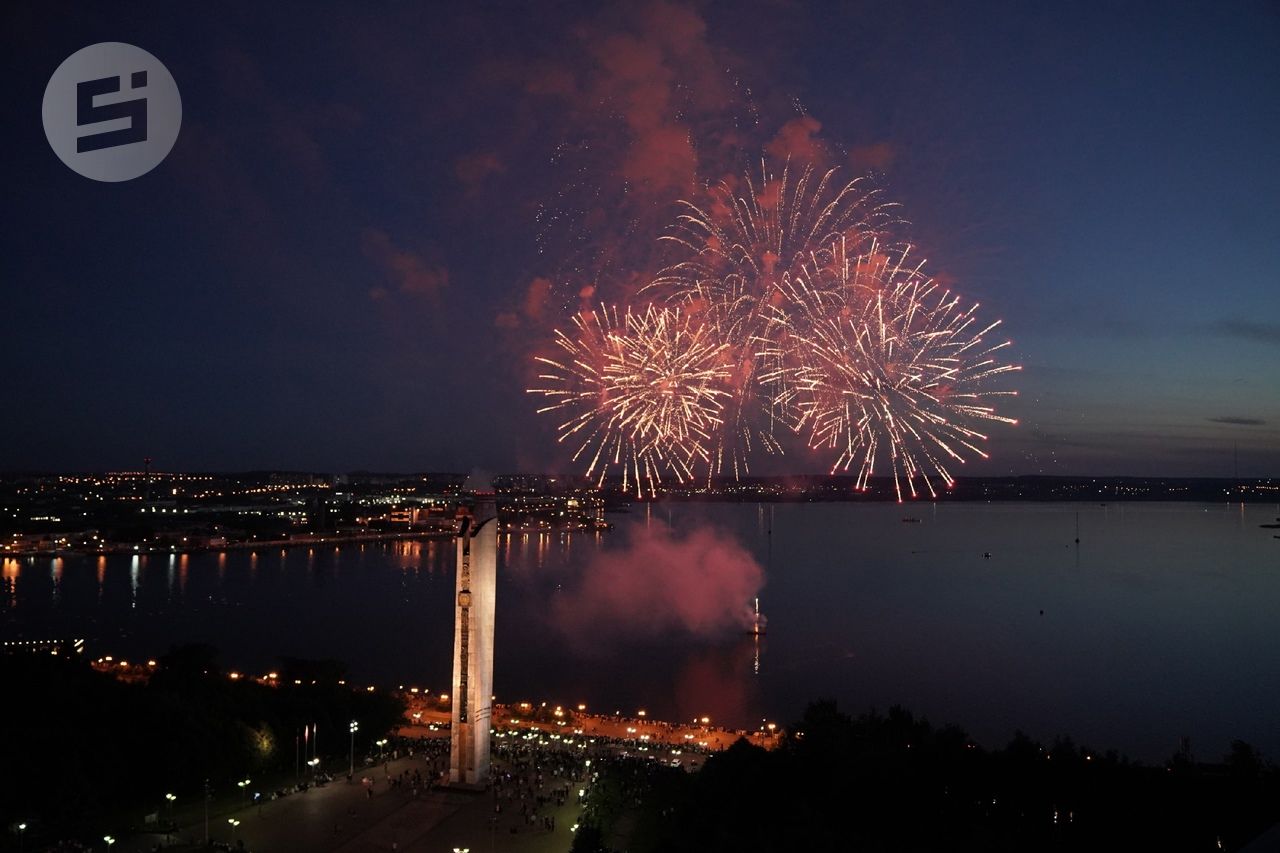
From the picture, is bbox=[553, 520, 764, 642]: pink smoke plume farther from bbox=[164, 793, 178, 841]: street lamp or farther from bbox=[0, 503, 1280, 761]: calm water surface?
bbox=[164, 793, 178, 841]: street lamp

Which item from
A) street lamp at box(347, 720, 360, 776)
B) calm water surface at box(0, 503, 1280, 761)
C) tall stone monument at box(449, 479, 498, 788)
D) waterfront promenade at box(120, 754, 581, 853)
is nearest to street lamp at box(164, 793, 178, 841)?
waterfront promenade at box(120, 754, 581, 853)

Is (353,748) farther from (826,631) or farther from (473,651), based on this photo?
(826,631)

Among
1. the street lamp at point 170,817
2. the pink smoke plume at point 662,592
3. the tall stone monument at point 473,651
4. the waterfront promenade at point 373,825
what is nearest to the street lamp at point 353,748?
the waterfront promenade at point 373,825

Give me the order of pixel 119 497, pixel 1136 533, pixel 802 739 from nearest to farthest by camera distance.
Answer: pixel 802 739 → pixel 1136 533 → pixel 119 497

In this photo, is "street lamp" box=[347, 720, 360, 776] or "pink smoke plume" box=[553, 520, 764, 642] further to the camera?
"pink smoke plume" box=[553, 520, 764, 642]

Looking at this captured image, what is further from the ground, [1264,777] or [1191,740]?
[1264,777]

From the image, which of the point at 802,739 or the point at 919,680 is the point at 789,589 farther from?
the point at 802,739

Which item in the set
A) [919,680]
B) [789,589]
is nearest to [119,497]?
[789,589]
